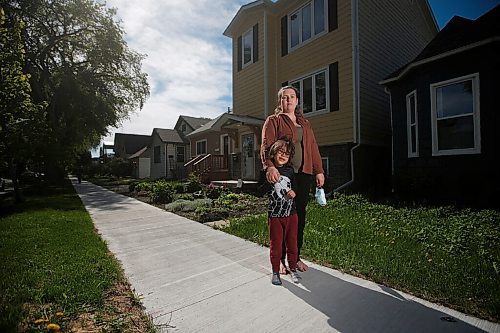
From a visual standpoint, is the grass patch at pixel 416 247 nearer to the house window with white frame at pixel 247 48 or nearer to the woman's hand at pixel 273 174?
the woman's hand at pixel 273 174

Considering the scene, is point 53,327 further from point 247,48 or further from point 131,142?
point 131,142

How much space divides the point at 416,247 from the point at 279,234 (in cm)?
222

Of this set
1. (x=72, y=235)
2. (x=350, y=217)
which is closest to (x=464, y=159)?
(x=350, y=217)

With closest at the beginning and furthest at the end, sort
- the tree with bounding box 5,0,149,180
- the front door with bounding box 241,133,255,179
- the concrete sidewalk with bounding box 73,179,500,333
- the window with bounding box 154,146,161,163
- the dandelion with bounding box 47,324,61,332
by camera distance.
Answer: the dandelion with bounding box 47,324,61,332
the concrete sidewalk with bounding box 73,179,500,333
the front door with bounding box 241,133,255,179
the tree with bounding box 5,0,149,180
the window with bounding box 154,146,161,163

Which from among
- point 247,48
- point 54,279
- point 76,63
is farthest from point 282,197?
point 76,63

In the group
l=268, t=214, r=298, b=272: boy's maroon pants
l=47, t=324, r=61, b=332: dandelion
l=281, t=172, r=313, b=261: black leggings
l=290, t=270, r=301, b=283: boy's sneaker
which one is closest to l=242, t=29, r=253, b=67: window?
l=281, t=172, r=313, b=261: black leggings

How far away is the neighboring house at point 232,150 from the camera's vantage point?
1215cm

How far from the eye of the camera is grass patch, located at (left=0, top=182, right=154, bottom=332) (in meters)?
2.18

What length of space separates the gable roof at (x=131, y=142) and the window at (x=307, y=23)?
3566 cm

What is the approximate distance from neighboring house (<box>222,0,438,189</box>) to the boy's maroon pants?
6.91m

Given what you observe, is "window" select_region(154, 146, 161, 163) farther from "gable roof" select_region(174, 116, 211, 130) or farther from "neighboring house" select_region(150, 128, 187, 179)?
"gable roof" select_region(174, 116, 211, 130)

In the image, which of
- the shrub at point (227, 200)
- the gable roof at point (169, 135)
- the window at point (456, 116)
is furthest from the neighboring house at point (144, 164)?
the window at point (456, 116)

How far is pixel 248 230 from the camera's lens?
16.4ft

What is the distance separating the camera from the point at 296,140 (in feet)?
9.52
